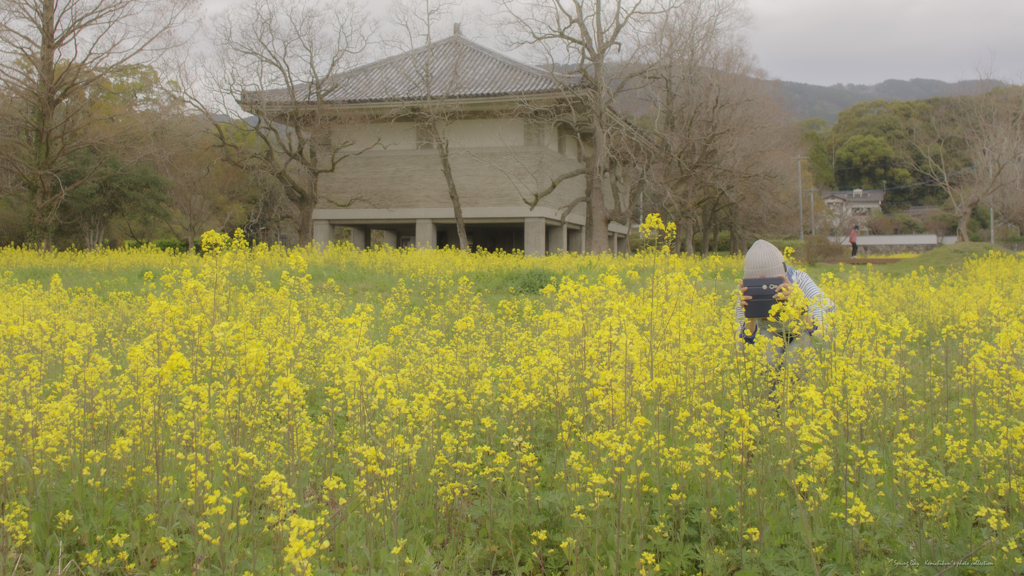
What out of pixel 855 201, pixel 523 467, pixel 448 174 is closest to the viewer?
pixel 523 467

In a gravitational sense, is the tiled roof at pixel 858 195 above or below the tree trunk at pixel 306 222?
above

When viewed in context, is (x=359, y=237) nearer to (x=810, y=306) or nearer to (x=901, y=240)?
(x=810, y=306)

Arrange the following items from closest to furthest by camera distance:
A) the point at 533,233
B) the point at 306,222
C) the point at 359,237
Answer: the point at 533,233 < the point at 306,222 < the point at 359,237

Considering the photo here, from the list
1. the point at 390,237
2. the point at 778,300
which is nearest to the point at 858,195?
the point at 390,237

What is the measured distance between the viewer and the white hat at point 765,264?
12.3ft

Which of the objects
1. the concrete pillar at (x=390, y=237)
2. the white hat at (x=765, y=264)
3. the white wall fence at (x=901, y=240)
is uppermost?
the concrete pillar at (x=390, y=237)

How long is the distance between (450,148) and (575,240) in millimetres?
6681

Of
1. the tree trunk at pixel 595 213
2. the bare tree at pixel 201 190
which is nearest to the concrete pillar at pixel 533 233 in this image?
the tree trunk at pixel 595 213

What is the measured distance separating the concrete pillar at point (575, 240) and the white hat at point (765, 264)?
1887cm

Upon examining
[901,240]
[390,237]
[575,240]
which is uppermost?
[390,237]

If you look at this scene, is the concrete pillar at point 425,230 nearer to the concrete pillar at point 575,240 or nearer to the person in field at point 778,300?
the concrete pillar at point 575,240

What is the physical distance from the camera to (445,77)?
61.7ft

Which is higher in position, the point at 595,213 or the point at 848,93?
the point at 848,93

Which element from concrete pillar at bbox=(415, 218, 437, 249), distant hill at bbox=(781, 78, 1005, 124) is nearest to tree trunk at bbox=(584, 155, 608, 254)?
concrete pillar at bbox=(415, 218, 437, 249)
